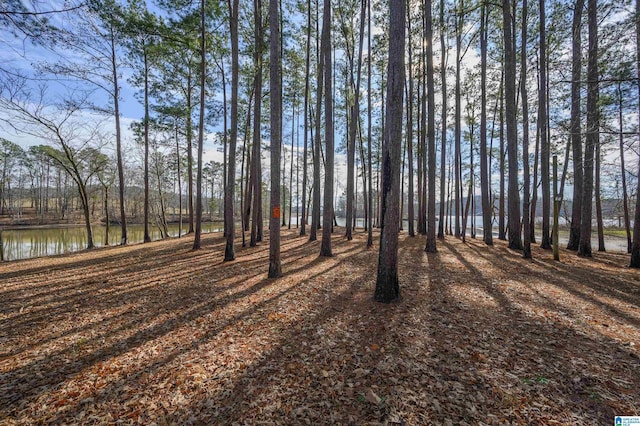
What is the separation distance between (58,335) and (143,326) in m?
1.12

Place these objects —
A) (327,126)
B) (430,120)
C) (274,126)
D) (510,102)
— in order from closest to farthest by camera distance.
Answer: (274,126), (510,102), (430,120), (327,126)

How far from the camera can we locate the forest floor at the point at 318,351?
7.32ft

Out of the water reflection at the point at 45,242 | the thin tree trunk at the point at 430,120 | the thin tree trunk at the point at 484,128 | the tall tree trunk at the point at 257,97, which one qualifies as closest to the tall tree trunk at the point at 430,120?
the thin tree trunk at the point at 430,120

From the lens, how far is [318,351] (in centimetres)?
311

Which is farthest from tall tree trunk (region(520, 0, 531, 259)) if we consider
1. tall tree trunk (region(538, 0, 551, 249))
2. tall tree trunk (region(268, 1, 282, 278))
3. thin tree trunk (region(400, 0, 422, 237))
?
tall tree trunk (region(268, 1, 282, 278))

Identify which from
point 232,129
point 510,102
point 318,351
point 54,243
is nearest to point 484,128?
point 510,102

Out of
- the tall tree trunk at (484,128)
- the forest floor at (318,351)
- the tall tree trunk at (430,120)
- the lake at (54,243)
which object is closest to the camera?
the forest floor at (318,351)

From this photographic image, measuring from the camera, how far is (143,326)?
3811 millimetres

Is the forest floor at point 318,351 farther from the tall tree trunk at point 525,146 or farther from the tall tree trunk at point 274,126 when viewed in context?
the tall tree trunk at point 525,146

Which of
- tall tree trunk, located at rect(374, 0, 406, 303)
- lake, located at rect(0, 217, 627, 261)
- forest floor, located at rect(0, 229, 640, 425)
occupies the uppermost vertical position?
tall tree trunk, located at rect(374, 0, 406, 303)

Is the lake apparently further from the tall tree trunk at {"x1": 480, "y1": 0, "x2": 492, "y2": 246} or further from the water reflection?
the tall tree trunk at {"x1": 480, "y1": 0, "x2": 492, "y2": 246}

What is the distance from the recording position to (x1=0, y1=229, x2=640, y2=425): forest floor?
2.23m

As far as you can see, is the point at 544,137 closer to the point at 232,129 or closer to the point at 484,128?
the point at 484,128

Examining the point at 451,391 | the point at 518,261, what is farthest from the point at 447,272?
the point at 451,391
